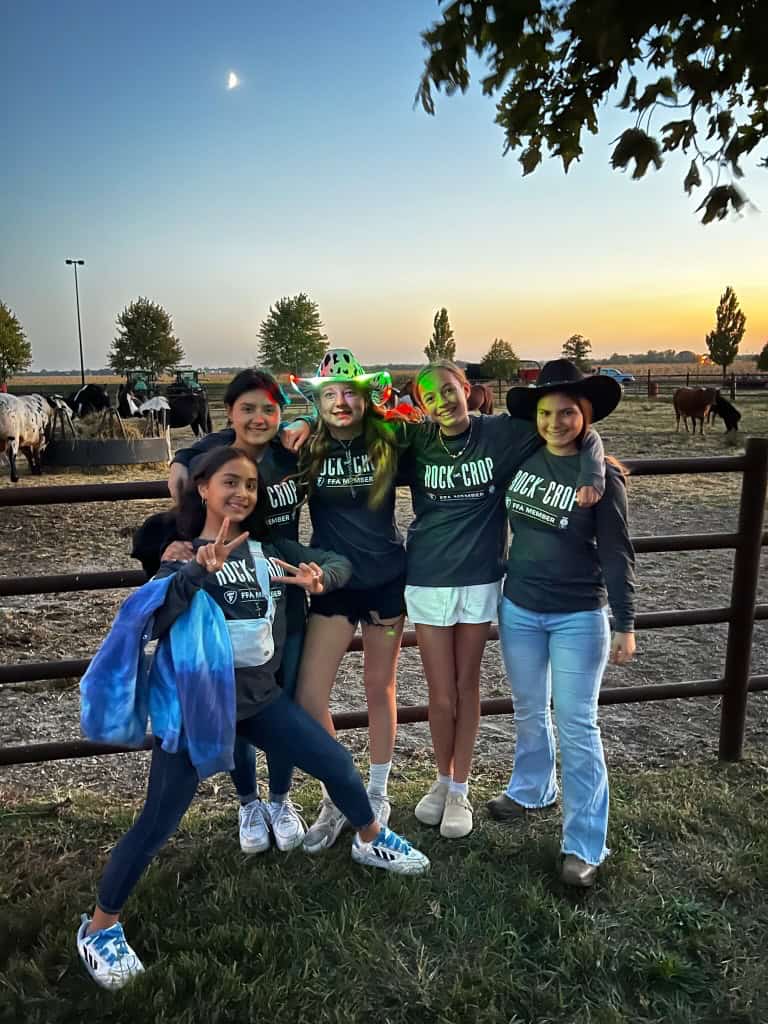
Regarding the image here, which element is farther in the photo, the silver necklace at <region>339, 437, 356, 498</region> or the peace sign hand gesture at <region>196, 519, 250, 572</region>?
the silver necklace at <region>339, 437, 356, 498</region>

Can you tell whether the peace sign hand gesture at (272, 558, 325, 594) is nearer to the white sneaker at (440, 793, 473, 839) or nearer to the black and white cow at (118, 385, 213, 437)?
the white sneaker at (440, 793, 473, 839)

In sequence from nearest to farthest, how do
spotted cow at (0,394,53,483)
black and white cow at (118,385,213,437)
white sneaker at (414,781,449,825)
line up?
1. white sneaker at (414,781,449,825)
2. spotted cow at (0,394,53,483)
3. black and white cow at (118,385,213,437)

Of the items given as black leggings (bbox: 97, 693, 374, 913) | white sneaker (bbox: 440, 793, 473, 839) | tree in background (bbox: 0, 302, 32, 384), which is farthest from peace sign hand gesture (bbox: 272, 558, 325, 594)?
tree in background (bbox: 0, 302, 32, 384)

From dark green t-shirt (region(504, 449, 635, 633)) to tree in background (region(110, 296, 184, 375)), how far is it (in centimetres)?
8165

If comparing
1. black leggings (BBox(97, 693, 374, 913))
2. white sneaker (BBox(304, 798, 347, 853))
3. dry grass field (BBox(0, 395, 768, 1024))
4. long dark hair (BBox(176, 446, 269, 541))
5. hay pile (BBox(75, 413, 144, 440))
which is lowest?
dry grass field (BBox(0, 395, 768, 1024))

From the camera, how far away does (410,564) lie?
2.59 m

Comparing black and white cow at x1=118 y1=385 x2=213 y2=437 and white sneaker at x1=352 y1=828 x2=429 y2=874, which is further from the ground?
black and white cow at x1=118 y1=385 x2=213 y2=437

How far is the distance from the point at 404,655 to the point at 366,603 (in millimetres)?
2555

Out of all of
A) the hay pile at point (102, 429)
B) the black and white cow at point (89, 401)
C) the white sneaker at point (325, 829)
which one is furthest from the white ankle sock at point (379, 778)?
the black and white cow at point (89, 401)

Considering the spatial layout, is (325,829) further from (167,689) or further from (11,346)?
(11,346)

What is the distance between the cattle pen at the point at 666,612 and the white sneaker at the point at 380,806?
305 mm

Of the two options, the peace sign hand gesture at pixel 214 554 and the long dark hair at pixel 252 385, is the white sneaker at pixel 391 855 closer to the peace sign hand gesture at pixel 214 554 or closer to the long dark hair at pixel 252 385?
→ the peace sign hand gesture at pixel 214 554

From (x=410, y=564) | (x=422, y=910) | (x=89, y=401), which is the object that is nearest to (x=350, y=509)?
(x=410, y=564)

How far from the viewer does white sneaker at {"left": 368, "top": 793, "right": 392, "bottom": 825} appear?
2.72 m
